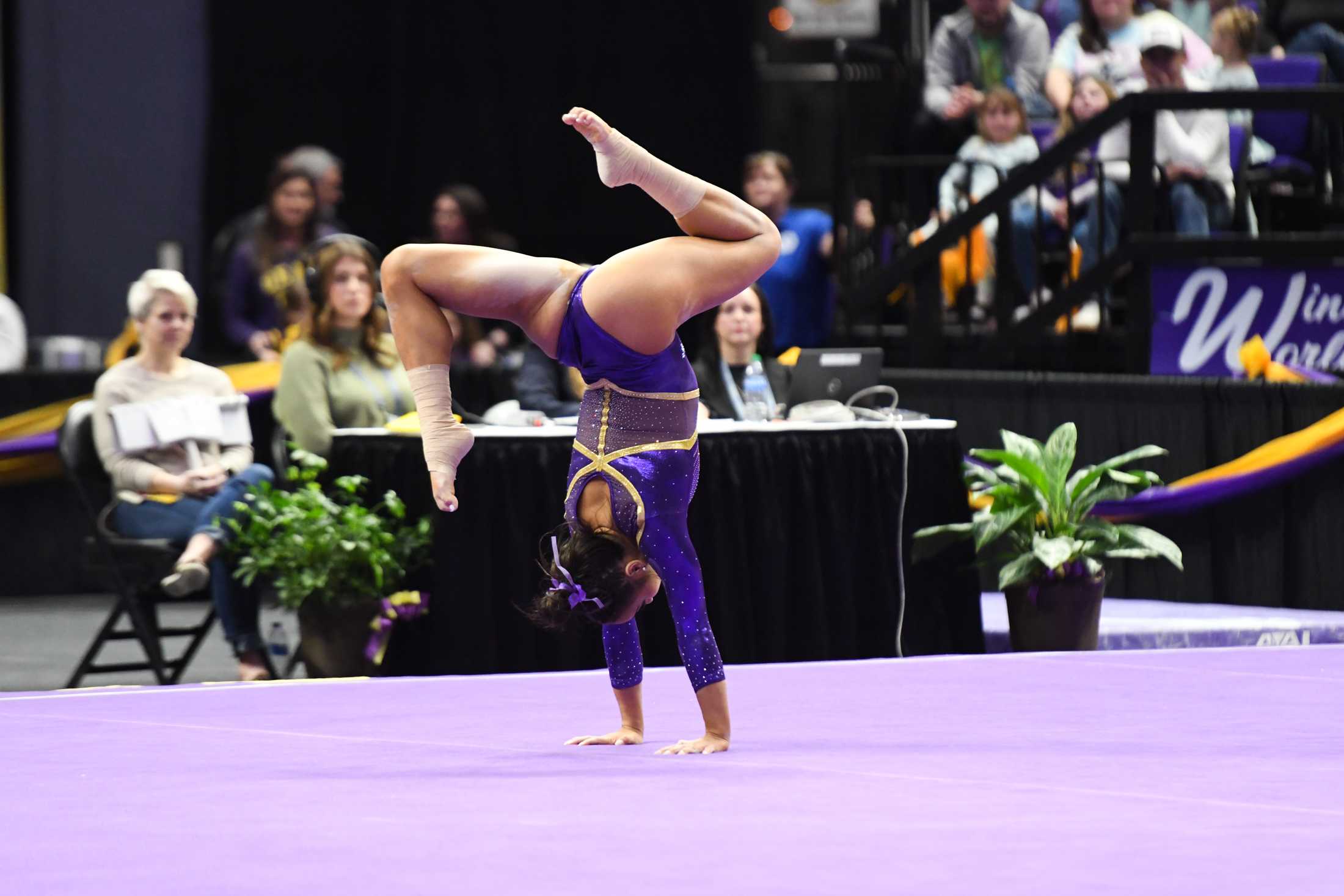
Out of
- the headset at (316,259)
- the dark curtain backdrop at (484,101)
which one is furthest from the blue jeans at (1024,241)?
the headset at (316,259)

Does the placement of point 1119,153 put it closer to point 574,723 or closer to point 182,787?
point 574,723

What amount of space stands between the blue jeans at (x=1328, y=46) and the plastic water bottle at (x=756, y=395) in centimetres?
403

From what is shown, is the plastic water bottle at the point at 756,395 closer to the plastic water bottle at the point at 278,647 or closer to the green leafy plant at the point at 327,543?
Answer: the green leafy plant at the point at 327,543

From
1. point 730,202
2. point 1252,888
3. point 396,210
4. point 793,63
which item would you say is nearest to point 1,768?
point 730,202

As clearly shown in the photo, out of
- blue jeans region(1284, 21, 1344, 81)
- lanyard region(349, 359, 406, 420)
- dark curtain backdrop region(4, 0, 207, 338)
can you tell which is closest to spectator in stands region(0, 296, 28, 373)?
dark curtain backdrop region(4, 0, 207, 338)

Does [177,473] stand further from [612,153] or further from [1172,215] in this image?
[1172,215]

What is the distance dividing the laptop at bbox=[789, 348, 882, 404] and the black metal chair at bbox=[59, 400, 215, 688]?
2.09 metres

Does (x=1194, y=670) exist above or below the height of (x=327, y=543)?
below

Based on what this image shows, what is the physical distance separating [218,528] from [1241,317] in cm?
421

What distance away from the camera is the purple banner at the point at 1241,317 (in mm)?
9031

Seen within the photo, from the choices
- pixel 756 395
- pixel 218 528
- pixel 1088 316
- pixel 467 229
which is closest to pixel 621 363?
pixel 218 528

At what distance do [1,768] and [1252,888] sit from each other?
8.54ft

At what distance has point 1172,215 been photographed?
954 centimetres

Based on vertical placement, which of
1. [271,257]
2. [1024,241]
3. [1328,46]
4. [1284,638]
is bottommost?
[1284,638]
